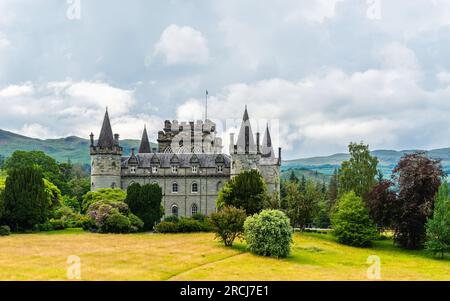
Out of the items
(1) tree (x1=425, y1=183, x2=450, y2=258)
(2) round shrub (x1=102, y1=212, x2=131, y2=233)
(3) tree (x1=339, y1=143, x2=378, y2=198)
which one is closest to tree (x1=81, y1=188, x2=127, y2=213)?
(2) round shrub (x1=102, y1=212, x2=131, y2=233)

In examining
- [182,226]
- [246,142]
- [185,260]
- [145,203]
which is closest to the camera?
[185,260]

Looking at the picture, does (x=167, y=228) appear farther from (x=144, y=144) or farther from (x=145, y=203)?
(x=144, y=144)

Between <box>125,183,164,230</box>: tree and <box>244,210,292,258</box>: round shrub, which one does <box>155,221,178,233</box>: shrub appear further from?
<box>244,210,292,258</box>: round shrub

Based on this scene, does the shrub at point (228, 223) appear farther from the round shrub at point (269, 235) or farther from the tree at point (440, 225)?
the tree at point (440, 225)

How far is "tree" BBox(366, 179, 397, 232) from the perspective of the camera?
47.6 m

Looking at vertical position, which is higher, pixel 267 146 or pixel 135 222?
pixel 267 146

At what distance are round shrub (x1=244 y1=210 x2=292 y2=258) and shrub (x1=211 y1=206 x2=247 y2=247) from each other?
93.1 inches

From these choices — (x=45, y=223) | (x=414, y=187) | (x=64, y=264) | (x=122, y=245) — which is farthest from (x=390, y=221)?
(x=45, y=223)

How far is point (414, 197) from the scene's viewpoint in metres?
46.9

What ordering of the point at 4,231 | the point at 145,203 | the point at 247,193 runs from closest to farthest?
the point at 4,231
the point at 247,193
the point at 145,203

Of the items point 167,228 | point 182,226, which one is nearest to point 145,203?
point 167,228

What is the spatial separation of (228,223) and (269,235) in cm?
438

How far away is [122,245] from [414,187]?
27.8 metres
